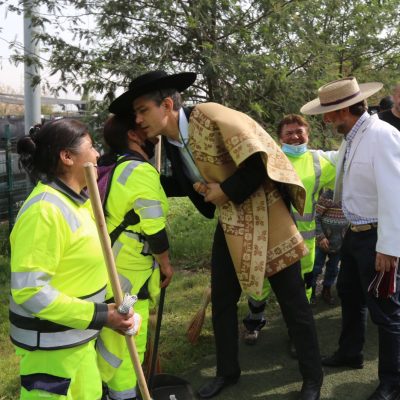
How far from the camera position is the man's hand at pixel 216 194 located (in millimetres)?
2469

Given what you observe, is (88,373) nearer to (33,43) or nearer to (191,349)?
(191,349)

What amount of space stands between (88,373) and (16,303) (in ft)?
1.46

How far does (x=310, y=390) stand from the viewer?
8.86 feet

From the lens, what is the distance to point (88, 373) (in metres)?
1.91

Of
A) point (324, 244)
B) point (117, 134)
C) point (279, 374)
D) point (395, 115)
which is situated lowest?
point (279, 374)

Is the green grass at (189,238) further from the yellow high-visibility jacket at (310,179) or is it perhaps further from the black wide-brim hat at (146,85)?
the black wide-brim hat at (146,85)

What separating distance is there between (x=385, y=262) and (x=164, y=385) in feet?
4.98

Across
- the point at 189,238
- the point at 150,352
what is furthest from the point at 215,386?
the point at 189,238

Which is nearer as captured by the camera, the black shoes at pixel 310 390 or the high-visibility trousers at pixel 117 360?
the high-visibility trousers at pixel 117 360

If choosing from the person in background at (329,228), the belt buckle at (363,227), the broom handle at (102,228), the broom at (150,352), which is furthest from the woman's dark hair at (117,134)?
the person in background at (329,228)

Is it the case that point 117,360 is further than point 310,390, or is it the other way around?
point 310,390

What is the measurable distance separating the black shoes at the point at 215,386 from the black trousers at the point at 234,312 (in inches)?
1.7

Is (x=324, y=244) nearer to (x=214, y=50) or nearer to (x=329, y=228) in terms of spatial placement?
(x=329, y=228)

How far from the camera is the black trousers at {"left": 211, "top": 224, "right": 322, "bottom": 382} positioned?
2.68 meters
